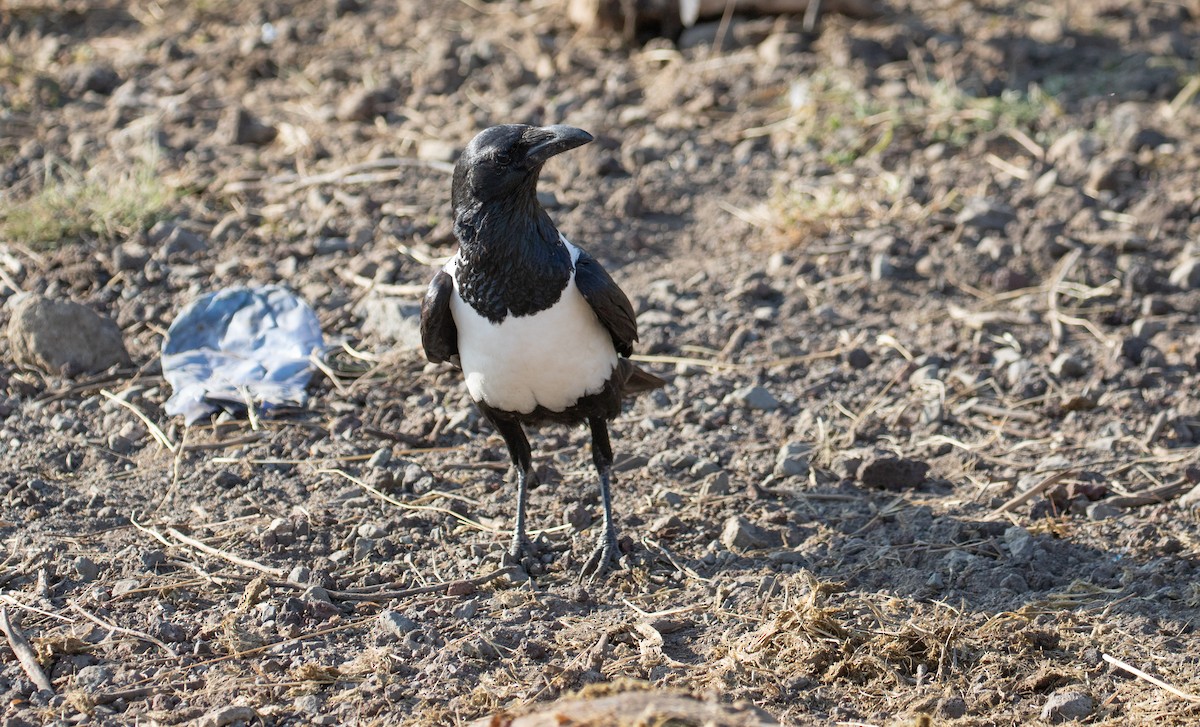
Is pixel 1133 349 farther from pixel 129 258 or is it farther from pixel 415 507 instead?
pixel 129 258

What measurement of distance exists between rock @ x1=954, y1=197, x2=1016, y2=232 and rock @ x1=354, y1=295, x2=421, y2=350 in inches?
103

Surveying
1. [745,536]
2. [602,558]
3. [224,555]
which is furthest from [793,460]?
[224,555]

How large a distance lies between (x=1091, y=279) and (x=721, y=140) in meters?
2.19

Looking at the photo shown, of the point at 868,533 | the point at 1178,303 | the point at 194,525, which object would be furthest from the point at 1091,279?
the point at 194,525

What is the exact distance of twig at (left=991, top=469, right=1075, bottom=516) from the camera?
436cm

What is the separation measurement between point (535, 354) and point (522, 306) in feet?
0.50

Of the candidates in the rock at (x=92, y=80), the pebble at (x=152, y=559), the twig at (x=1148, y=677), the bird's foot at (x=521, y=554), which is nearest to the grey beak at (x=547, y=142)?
the bird's foot at (x=521, y=554)

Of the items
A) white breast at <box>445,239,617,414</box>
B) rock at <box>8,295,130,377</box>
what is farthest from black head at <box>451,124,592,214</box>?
rock at <box>8,295,130,377</box>

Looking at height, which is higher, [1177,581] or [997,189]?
[997,189]

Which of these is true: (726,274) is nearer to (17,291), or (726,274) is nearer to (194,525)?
(194,525)

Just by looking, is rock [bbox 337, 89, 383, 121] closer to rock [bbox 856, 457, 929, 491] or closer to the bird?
the bird

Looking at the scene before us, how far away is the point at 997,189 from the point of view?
6.50 meters

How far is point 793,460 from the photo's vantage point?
4.73 m

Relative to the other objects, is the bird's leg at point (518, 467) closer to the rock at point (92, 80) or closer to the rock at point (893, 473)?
the rock at point (893, 473)
